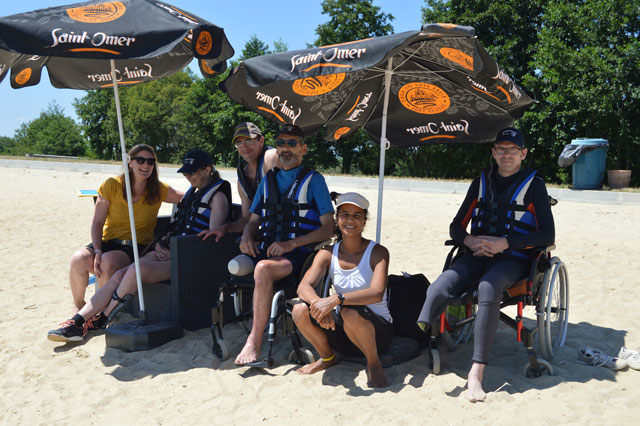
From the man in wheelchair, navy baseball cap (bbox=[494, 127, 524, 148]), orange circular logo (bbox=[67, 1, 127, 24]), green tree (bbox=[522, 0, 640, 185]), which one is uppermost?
green tree (bbox=[522, 0, 640, 185])

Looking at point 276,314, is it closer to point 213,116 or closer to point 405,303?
point 405,303

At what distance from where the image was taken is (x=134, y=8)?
12.2 ft

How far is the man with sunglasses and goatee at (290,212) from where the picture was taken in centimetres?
402

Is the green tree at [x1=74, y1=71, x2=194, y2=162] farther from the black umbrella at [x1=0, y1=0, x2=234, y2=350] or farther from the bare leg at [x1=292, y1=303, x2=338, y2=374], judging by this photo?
the bare leg at [x1=292, y1=303, x2=338, y2=374]

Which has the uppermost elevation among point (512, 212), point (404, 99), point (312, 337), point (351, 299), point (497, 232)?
point (404, 99)

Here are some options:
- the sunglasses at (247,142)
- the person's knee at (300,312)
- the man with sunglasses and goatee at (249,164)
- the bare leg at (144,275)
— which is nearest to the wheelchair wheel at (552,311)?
the person's knee at (300,312)

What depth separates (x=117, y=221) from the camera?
192 inches

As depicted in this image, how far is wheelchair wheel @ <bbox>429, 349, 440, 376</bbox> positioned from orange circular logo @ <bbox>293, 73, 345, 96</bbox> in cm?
220

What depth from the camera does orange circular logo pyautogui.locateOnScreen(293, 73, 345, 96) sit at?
444cm

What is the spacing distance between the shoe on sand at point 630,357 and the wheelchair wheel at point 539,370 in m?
0.55

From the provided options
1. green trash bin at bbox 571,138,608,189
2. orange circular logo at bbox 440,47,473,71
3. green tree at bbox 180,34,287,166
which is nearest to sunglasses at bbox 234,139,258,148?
orange circular logo at bbox 440,47,473,71

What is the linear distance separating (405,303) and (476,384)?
99 centimetres

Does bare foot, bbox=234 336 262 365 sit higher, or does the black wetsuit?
the black wetsuit

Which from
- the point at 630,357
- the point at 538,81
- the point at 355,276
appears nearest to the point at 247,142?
the point at 355,276
